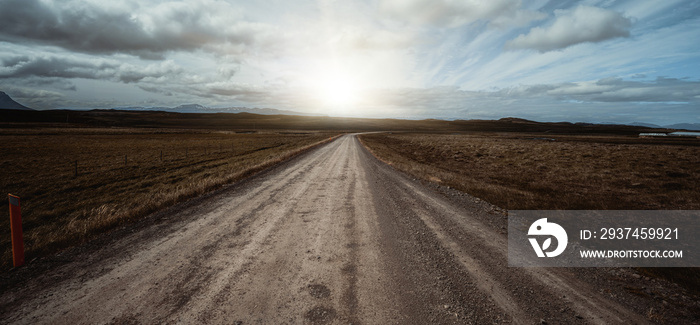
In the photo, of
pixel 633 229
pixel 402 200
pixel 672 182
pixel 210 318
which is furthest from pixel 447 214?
pixel 672 182

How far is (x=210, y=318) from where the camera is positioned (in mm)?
3363

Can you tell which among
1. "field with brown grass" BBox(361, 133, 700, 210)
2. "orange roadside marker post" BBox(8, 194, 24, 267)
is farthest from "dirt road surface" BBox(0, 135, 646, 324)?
"field with brown grass" BBox(361, 133, 700, 210)

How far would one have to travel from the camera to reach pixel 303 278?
14.4ft

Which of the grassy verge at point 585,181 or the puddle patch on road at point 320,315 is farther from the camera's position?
the grassy verge at point 585,181

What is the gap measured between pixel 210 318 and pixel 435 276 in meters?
3.59

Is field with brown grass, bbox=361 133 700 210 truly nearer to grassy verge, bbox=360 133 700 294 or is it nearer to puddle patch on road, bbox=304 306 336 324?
grassy verge, bbox=360 133 700 294

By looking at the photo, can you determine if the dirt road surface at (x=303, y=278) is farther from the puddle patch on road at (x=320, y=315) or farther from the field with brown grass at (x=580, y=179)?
the field with brown grass at (x=580, y=179)

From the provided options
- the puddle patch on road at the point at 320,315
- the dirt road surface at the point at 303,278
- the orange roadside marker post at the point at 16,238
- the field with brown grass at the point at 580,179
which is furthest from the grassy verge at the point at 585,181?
the orange roadside marker post at the point at 16,238

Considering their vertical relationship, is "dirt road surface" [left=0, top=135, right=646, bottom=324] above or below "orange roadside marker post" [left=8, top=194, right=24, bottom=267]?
below

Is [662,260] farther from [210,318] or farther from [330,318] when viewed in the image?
[210,318]

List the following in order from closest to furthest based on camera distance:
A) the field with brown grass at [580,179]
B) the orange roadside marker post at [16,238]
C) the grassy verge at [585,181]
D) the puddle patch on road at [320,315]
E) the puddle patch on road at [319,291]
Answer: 1. the puddle patch on road at [320,315]
2. the puddle patch on road at [319,291]
3. the orange roadside marker post at [16,238]
4. the grassy verge at [585,181]
5. the field with brown grass at [580,179]

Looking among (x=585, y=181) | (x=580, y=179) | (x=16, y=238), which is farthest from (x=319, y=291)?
(x=580, y=179)

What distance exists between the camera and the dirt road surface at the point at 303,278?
3.50 meters

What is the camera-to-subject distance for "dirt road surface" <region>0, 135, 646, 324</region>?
11.5ft
